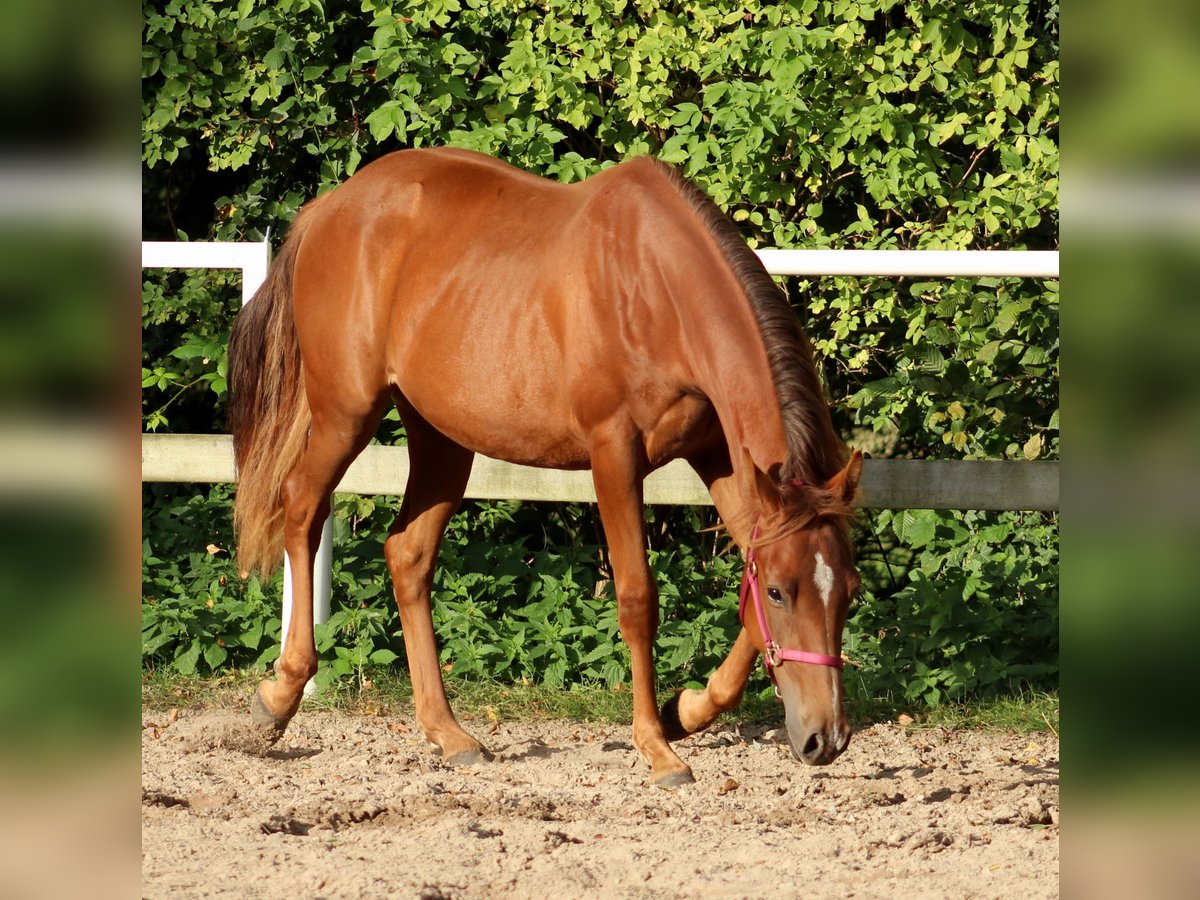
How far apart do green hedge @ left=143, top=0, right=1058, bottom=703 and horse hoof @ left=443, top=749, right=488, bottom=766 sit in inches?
37.3

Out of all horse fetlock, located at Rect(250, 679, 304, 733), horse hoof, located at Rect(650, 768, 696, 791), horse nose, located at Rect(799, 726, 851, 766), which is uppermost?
horse nose, located at Rect(799, 726, 851, 766)

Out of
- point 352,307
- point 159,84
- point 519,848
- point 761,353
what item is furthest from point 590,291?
point 159,84

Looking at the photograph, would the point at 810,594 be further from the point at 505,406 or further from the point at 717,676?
the point at 505,406

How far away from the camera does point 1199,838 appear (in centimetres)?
81

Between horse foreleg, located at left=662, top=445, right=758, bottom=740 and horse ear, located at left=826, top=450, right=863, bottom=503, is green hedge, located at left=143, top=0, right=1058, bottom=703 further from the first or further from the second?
horse ear, located at left=826, top=450, right=863, bottom=503

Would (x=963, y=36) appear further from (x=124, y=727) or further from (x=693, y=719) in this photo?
(x=124, y=727)

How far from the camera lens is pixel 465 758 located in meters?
4.47

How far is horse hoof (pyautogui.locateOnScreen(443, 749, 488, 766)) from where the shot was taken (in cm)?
446

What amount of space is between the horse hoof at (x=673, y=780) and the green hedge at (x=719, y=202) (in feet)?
4.10

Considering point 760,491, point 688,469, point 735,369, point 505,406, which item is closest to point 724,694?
point 760,491

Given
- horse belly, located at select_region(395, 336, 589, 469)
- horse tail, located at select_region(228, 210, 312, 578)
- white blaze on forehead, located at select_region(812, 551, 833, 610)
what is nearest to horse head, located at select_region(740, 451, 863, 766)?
white blaze on forehead, located at select_region(812, 551, 833, 610)

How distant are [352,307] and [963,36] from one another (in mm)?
3022

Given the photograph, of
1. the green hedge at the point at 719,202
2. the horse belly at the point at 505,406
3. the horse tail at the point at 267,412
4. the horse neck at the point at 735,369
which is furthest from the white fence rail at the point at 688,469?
the horse neck at the point at 735,369

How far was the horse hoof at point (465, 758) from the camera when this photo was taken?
4.46m
